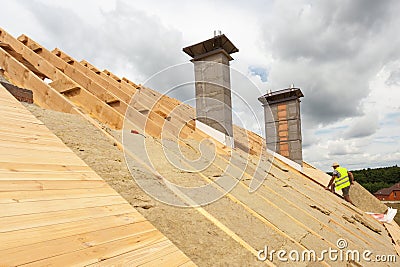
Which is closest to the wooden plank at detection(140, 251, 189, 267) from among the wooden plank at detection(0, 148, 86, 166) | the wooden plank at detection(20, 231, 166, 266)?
the wooden plank at detection(20, 231, 166, 266)

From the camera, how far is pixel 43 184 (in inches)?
62.0

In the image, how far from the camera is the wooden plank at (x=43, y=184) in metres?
1.43

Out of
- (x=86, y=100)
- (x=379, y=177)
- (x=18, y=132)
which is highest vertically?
(x=86, y=100)

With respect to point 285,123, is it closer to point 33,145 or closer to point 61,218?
point 33,145

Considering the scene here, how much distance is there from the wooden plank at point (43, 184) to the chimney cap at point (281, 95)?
734 cm

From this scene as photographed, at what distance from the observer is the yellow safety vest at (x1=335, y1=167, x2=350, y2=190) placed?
676 centimetres

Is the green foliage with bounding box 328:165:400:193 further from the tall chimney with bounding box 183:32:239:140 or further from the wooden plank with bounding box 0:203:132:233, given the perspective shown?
the wooden plank with bounding box 0:203:132:233

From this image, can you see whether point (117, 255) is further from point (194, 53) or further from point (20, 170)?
point (194, 53)

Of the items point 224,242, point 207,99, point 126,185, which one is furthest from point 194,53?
point 224,242

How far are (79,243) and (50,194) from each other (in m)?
0.45

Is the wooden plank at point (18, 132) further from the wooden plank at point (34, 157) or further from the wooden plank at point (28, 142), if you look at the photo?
the wooden plank at point (34, 157)

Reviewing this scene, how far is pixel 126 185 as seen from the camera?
2.28 meters

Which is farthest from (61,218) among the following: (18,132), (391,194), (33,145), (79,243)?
(391,194)

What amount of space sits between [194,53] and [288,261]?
487cm
